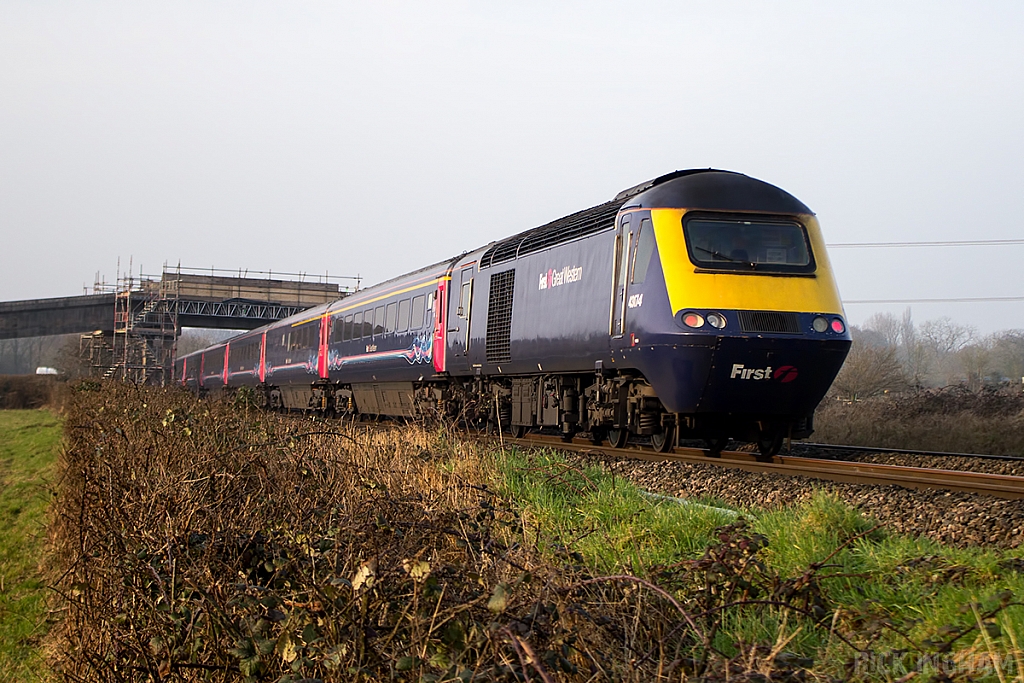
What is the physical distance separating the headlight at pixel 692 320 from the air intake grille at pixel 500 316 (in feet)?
15.7

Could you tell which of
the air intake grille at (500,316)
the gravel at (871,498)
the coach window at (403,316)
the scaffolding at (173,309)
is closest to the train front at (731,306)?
the gravel at (871,498)

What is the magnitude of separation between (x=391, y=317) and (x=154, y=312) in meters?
42.3

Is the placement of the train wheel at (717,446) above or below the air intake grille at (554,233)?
below

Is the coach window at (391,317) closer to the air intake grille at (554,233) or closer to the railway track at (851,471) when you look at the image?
the air intake grille at (554,233)

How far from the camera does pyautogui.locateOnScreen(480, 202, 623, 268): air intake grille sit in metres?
12.1

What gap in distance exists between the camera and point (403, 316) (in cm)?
1948

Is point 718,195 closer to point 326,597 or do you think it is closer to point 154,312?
point 326,597

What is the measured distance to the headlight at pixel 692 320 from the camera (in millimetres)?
9938

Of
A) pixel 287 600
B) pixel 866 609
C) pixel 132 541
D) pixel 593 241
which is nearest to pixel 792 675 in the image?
pixel 866 609

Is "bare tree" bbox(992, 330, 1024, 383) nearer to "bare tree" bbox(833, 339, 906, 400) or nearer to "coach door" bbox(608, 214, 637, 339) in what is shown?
"bare tree" bbox(833, 339, 906, 400)

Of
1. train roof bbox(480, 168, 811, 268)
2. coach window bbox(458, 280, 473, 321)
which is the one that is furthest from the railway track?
coach window bbox(458, 280, 473, 321)

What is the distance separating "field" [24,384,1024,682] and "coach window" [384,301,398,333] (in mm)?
13048

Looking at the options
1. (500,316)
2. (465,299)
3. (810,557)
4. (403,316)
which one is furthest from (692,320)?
(403,316)

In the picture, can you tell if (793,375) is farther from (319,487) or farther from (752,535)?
(319,487)
